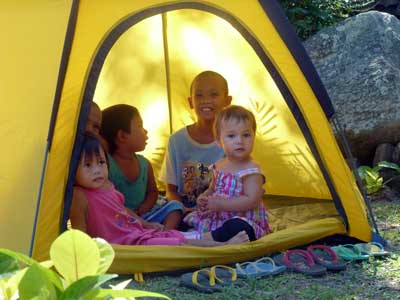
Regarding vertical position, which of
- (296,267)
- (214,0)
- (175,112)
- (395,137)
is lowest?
(296,267)

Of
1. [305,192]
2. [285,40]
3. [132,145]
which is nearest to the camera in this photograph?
[285,40]

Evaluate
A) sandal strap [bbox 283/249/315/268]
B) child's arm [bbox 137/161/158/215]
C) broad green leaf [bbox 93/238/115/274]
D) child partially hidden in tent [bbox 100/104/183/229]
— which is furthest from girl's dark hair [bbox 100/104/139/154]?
broad green leaf [bbox 93/238/115/274]

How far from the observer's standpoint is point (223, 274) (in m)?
3.06

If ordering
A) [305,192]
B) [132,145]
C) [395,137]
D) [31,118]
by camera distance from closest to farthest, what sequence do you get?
[31,118] < [132,145] < [305,192] < [395,137]

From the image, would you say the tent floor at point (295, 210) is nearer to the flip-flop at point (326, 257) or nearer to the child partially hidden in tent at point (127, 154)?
the flip-flop at point (326, 257)

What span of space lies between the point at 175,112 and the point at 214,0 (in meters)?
1.38

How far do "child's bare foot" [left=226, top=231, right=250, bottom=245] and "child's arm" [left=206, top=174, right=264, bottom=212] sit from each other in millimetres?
145

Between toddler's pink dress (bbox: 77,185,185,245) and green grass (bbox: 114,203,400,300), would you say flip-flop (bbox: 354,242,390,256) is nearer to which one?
green grass (bbox: 114,203,400,300)

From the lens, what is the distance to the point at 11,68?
307 centimetres

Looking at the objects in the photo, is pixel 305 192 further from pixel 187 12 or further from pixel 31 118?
pixel 31 118

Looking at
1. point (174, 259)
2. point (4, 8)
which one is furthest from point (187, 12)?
point (174, 259)

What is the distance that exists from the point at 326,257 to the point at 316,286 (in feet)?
1.10

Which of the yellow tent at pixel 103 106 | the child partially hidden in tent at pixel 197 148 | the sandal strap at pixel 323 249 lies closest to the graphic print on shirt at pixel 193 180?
the child partially hidden in tent at pixel 197 148

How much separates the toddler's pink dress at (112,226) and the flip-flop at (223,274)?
9.7 inches
